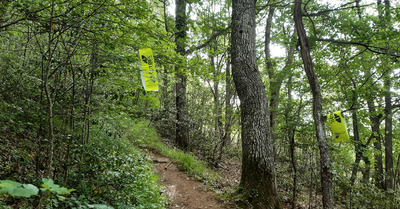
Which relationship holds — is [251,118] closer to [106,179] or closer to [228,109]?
[228,109]

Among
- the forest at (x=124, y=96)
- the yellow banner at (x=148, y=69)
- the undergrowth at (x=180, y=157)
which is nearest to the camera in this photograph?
the forest at (x=124, y=96)

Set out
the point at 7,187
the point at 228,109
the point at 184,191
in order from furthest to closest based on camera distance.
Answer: the point at 228,109 < the point at 184,191 < the point at 7,187

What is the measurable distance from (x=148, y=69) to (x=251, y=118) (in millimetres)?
2267

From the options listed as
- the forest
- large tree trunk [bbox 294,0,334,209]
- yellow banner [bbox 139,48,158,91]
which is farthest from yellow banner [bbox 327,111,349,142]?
yellow banner [bbox 139,48,158,91]

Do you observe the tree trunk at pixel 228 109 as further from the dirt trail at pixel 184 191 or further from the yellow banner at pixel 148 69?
the yellow banner at pixel 148 69

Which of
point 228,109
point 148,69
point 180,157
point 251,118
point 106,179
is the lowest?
point 180,157

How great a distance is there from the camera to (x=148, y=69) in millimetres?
3379

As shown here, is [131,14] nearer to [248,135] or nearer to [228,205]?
[248,135]

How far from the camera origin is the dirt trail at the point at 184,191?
170 inches

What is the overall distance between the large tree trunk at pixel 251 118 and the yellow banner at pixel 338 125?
3.93 ft

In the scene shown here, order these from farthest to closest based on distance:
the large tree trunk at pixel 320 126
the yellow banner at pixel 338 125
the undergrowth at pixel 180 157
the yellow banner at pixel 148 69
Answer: the undergrowth at pixel 180 157 < the yellow banner at pixel 338 125 < the large tree trunk at pixel 320 126 < the yellow banner at pixel 148 69

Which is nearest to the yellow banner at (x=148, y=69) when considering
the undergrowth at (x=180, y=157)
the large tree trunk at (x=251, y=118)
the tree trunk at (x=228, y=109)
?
the large tree trunk at (x=251, y=118)

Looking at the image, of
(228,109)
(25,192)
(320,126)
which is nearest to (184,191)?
(228,109)

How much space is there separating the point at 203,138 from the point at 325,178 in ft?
17.8
